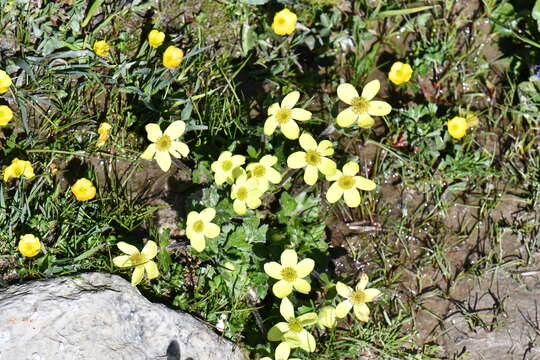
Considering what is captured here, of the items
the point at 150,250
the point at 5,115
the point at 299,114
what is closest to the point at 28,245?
the point at 150,250

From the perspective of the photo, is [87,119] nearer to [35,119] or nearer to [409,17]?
[35,119]

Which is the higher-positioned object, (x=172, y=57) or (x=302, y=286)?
(x=172, y=57)

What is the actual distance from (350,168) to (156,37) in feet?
4.53

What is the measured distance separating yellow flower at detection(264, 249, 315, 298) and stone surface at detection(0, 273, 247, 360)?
19.4 inches

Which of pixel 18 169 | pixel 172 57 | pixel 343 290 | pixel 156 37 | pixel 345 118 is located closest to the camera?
pixel 345 118

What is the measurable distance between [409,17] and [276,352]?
89.6 inches

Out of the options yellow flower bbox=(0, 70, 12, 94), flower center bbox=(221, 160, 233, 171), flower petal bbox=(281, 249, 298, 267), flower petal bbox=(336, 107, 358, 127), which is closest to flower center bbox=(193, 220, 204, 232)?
flower center bbox=(221, 160, 233, 171)

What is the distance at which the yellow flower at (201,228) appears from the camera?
9.42 feet

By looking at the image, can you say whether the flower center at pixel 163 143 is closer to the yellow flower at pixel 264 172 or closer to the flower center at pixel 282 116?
the yellow flower at pixel 264 172

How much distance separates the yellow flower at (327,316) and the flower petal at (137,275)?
3.10 feet

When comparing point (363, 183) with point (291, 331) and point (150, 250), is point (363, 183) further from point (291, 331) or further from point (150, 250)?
point (150, 250)

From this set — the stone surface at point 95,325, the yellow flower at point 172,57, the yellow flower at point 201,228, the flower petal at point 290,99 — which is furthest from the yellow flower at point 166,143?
the stone surface at point 95,325

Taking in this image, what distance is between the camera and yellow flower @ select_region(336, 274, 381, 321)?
305cm

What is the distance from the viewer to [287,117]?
9.93ft
